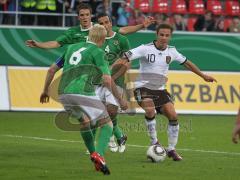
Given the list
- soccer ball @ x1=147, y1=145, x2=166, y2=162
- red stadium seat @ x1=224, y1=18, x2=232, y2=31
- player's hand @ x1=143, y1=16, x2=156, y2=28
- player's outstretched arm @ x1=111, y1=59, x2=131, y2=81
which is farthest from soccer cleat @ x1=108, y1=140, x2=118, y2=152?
red stadium seat @ x1=224, y1=18, x2=232, y2=31

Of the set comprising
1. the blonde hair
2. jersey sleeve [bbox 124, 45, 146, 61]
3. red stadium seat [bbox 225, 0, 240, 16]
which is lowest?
red stadium seat [bbox 225, 0, 240, 16]

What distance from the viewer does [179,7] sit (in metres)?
28.7

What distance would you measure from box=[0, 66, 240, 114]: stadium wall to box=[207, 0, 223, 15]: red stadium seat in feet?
19.2

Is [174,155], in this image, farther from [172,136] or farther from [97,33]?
[97,33]

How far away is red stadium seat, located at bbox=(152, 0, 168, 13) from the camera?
28188 millimetres

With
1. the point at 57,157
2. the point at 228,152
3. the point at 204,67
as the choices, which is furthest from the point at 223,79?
the point at 57,157

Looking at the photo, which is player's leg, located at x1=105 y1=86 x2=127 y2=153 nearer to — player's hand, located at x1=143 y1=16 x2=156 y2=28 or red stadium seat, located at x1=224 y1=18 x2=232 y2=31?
player's hand, located at x1=143 y1=16 x2=156 y2=28

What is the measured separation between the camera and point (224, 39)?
25766mm

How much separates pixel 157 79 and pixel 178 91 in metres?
9.34

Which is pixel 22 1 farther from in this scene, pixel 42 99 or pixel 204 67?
pixel 42 99

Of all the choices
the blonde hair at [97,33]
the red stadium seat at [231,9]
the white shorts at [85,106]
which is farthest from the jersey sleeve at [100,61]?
the red stadium seat at [231,9]

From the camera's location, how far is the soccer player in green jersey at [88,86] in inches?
445

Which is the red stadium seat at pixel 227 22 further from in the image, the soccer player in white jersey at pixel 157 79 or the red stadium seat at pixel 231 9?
the soccer player in white jersey at pixel 157 79

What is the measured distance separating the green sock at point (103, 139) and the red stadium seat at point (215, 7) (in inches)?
713
